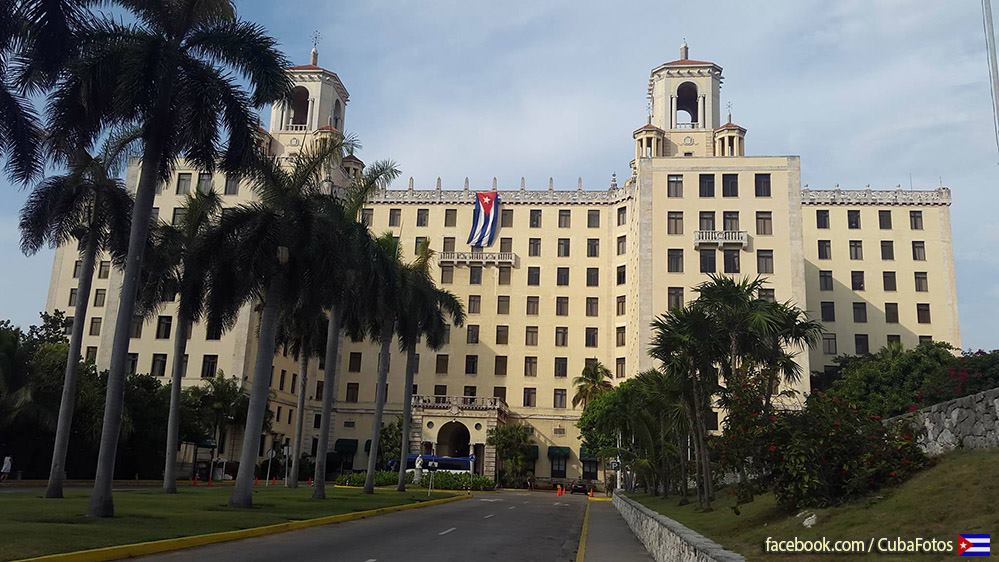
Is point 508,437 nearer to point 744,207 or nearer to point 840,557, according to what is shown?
point 744,207

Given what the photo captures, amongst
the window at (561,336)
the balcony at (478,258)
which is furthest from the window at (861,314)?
the balcony at (478,258)

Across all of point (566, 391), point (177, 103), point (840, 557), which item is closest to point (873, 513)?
point (840, 557)

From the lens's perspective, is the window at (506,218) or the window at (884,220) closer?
the window at (884,220)

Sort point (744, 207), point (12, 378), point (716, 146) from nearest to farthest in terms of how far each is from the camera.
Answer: point (12, 378), point (744, 207), point (716, 146)

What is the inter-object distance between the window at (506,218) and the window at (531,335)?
1116 centimetres

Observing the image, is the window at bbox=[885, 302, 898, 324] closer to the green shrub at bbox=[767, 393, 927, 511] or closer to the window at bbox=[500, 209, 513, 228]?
the window at bbox=[500, 209, 513, 228]

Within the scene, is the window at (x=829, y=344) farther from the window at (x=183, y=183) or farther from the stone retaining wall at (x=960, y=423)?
the stone retaining wall at (x=960, y=423)

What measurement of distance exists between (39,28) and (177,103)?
138 inches

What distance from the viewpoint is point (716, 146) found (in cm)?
7681

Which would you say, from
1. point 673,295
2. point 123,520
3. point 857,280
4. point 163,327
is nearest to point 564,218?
point 673,295

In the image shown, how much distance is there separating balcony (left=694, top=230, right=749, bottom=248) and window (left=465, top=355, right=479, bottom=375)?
83.8 ft

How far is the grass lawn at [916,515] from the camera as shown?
32.3 ft

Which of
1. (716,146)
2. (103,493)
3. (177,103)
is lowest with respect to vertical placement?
(103,493)

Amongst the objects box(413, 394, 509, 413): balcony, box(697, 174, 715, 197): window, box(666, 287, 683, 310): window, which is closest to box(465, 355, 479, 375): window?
box(413, 394, 509, 413): balcony
